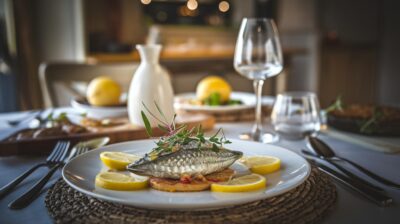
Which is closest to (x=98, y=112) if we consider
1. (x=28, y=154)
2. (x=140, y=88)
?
(x=140, y=88)

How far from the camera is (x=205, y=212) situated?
0.53 metres

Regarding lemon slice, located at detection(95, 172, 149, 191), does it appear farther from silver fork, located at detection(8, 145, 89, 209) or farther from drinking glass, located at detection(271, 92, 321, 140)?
drinking glass, located at detection(271, 92, 321, 140)

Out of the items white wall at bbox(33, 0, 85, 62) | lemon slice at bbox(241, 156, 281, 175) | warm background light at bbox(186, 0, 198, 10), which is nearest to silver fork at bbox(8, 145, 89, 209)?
lemon slice at bbox(241, 156, 281, 175)

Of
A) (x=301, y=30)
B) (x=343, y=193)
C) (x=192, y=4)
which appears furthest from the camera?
(x=301, y=30)

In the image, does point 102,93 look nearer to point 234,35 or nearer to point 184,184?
point 184,184

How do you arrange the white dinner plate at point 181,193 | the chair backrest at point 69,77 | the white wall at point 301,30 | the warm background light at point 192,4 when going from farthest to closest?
the white wall at point 301,30 < the warm background light at point 192,4 < the chair backrest at point 69,77 < the white dinner plate at point 181,193

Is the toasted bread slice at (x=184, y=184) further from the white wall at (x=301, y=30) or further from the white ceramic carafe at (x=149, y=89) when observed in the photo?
the white wall at (x=301, y=30)

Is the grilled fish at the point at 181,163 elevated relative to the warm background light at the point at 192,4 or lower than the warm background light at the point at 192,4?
lower

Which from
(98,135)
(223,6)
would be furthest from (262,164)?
(223,6)

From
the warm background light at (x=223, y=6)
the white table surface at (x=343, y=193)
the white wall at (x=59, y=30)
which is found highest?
the warm background light at (x=223, y=6)

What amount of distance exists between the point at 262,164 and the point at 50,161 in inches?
16.8

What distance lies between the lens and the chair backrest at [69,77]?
181cm

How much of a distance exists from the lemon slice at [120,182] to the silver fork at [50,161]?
0.17 meters

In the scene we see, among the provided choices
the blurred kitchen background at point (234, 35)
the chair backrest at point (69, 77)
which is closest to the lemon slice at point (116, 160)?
the chair backrest at point (69, 77)
